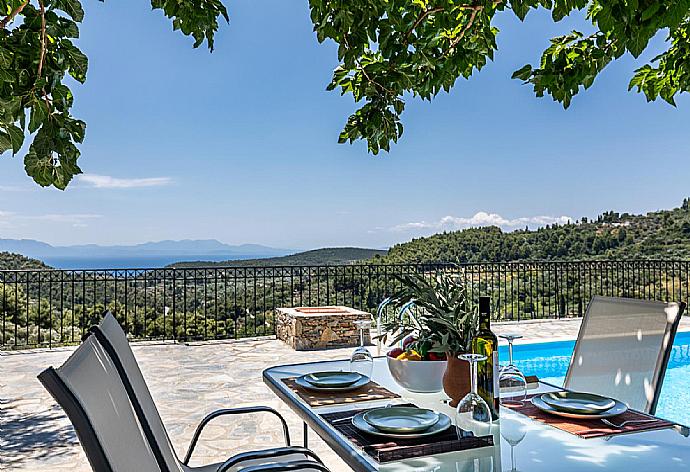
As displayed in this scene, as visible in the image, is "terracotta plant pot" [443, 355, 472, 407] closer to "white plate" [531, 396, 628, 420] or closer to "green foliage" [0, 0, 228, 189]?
"white plate" [531, 396, 628, 420]

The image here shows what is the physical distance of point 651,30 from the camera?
2.29m

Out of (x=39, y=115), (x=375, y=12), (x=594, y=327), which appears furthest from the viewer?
(x=375, y=12)

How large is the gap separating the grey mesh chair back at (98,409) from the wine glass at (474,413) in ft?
2.92

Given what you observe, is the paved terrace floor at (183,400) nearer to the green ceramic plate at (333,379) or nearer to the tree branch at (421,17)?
the green ceramic plate at (333,379)

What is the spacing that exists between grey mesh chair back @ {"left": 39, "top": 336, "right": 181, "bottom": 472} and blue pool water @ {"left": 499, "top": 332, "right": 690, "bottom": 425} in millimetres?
5314

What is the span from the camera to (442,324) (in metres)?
2.16

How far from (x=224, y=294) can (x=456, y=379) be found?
7654 millimetres

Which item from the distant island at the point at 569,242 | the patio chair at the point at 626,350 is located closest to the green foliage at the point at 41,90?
the patio chair at the point at 626,350

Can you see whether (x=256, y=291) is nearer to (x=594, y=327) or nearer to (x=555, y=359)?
(x=555, y=359)

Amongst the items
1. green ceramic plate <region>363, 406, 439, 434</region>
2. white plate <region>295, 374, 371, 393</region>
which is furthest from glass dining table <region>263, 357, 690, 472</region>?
white plate <region>295, 374, 371, 393</region>

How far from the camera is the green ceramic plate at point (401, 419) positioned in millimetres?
1805

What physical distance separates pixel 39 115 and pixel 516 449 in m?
1.91

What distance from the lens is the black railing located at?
8719 millimetres

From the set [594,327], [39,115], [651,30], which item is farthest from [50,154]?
[594,327]
